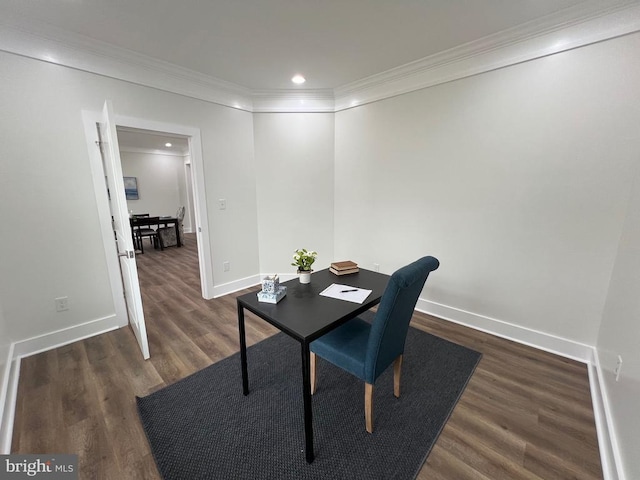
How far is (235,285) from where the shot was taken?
11.7ft

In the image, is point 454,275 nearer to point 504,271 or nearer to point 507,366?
point 504,271

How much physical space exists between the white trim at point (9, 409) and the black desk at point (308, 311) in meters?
1.22

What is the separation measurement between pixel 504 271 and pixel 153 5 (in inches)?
136

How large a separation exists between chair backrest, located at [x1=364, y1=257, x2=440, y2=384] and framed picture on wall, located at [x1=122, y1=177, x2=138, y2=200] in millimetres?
8672

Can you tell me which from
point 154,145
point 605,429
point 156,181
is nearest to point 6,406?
point 605,429

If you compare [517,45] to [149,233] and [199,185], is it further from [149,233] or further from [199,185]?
[149,233]

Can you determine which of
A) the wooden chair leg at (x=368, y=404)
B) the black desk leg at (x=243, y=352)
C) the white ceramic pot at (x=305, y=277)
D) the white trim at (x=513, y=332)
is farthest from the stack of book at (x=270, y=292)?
the white trim at (x=513, y=332)

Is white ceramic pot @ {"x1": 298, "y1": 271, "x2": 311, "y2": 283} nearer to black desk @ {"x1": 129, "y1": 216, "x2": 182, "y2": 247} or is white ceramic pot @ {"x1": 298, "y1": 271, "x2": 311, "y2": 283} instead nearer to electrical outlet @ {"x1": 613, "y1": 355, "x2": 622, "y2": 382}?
electrical outlet @ {"x1": 613, "y1": 355, "x2": 622, "y2": 382}

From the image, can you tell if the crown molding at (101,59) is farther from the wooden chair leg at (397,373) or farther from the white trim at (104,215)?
the wooden chair leg at (397,373)

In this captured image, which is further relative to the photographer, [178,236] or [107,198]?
[178,236]

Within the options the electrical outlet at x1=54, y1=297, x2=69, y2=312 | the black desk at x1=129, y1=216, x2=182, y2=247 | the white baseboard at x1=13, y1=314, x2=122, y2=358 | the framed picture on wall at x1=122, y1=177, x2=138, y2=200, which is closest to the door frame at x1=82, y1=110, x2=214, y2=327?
the white baseboard at x1=13, y1=314, x2=122, y2=358

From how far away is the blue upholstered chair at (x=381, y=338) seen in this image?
1265 millimetres

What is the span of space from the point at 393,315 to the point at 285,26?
2246 mm

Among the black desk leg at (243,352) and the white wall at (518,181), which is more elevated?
the white wall at (518,181)
